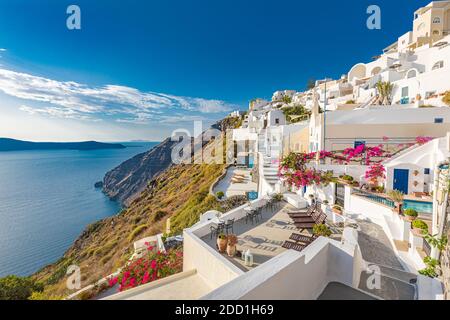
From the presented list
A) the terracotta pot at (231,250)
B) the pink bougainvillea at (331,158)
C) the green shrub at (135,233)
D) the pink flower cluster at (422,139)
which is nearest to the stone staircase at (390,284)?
the terracotta pot at (231,250)

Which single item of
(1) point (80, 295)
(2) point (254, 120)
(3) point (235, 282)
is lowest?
(1) point (80, 295)

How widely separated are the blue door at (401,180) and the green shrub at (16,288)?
18.5 meters

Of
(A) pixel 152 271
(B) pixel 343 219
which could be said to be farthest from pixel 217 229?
(B) pixel 343 219

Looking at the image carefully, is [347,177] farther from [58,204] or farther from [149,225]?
[58,204]

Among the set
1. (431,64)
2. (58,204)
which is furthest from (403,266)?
(58,204)

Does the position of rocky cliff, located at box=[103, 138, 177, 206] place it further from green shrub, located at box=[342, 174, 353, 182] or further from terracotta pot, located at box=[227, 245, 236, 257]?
terracotta pot, located at box=[227, 245, 236, 257]

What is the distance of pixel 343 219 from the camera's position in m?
9.41

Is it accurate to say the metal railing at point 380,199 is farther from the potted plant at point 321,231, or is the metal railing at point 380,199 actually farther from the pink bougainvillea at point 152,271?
the pink bougainvillea at point 152,271

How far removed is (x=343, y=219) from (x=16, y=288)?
44.0 feet

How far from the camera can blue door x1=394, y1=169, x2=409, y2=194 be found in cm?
1312

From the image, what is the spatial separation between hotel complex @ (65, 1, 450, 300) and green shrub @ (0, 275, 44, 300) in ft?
14.2

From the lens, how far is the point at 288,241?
7.37m

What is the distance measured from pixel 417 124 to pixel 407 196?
803 cm

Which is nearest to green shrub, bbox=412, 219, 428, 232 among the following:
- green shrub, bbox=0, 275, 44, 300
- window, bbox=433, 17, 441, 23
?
green shrub, bbox=0, 275, 44, 300
